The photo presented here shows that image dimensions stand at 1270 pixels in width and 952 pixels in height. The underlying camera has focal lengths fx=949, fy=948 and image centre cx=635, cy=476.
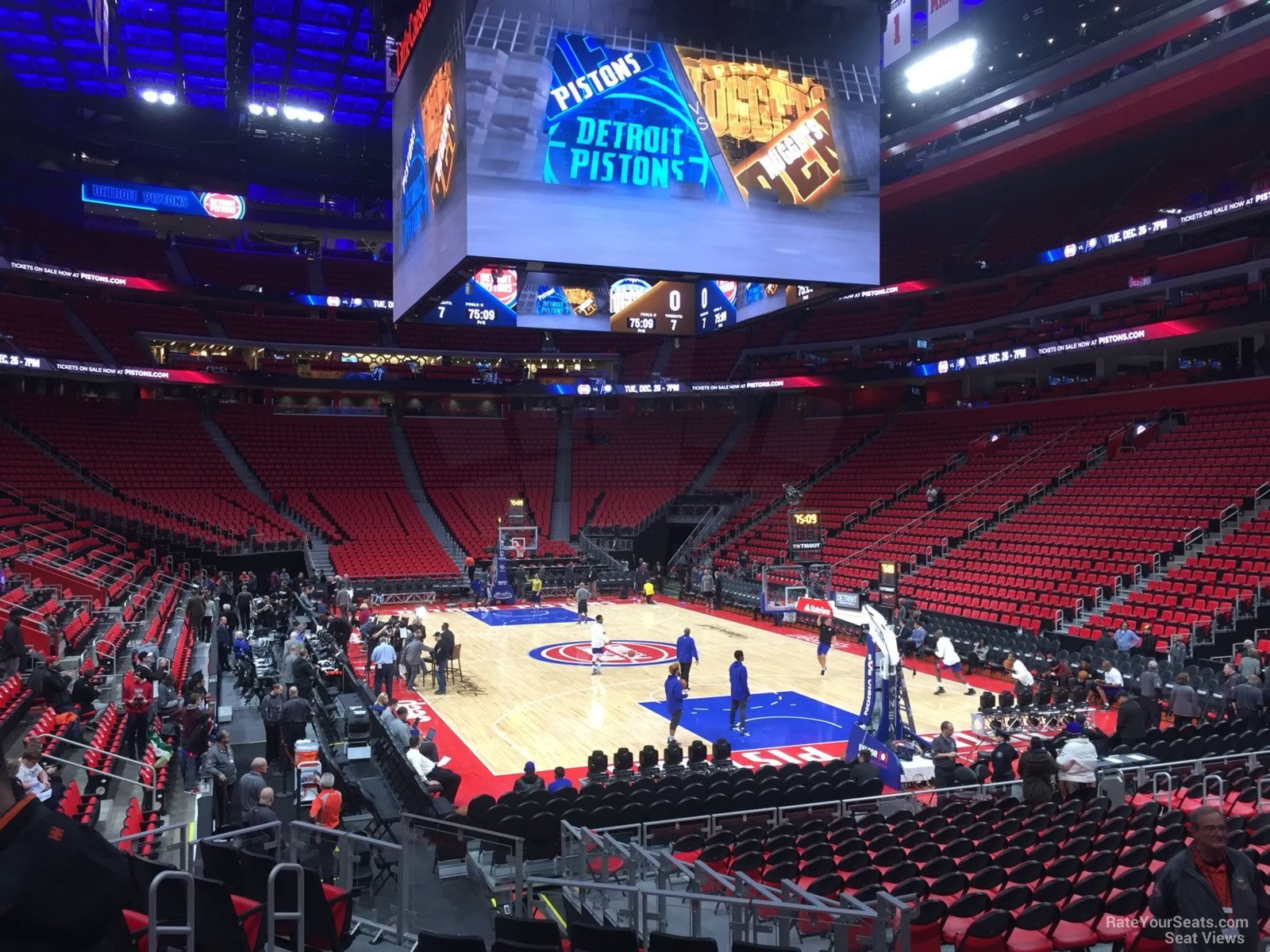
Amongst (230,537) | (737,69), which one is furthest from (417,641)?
(230,537)

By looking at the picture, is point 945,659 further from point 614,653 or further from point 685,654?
point 614,653

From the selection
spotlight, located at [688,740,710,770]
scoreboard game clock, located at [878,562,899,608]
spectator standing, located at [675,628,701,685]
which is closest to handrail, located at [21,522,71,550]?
spectator standing, located at [675,628,701,685]

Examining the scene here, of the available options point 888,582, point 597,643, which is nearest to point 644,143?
point 597,643

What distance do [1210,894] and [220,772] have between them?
390 inches

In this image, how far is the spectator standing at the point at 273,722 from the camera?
13086mm

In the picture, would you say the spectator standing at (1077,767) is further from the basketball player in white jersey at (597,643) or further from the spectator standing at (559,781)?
the basketball player in white jersey at (597,643)

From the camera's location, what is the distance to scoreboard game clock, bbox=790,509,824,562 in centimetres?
2606

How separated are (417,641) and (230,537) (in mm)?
16198

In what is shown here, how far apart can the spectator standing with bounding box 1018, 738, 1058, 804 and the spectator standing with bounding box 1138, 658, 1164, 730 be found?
409 centimetres

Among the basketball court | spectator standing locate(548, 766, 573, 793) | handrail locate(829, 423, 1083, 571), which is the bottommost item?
the basketball court

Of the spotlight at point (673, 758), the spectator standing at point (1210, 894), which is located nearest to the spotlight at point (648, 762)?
the spotlight at point (673, 758)

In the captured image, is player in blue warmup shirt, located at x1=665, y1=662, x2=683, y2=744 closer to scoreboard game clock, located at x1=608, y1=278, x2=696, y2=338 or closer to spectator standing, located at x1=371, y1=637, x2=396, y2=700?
spectator standing, located at x1=371, y1=637, x2=396, y2=700

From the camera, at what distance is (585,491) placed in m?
42.5

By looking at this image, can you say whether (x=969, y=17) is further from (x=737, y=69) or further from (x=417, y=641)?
(x=417, y=641)
